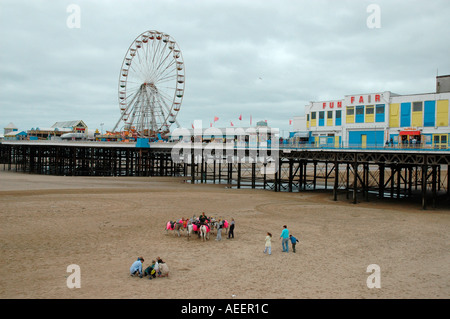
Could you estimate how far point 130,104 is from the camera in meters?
52.2

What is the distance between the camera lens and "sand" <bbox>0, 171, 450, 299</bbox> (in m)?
10.3

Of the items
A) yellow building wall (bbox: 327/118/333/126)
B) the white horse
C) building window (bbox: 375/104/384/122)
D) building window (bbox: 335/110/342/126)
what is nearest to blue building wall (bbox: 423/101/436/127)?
building window (bbox: 375/104/384/122)

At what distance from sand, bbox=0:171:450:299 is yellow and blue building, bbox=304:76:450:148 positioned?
654cm

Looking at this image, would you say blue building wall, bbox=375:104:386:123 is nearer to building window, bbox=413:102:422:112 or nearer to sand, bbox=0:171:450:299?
building window, bbox=413:102:422:112

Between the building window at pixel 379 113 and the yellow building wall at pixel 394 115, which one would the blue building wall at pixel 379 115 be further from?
the yellow building wall at pixel 394 115

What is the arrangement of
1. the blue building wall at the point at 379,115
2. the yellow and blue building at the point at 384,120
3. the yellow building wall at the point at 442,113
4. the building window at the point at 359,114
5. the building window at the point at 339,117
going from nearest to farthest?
the yellow building wall at the point at 442,113 < the yellow and blue building at the point at 384,120 < the blue building wall at the point at 379,115 < the building window at the point at 359,114 < the building window at the point at 339,117

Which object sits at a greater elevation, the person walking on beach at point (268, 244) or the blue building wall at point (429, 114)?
the blue building wall at point (429, 114)

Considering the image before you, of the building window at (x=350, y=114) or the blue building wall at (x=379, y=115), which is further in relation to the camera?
the building window at (x=350, y=114)

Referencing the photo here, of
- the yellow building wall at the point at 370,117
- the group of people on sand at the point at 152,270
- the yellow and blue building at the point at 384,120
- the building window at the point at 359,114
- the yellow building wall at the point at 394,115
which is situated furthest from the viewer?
the building window at the point at 359,114

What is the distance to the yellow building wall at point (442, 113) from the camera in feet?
88.6

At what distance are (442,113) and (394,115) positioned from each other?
365 cm

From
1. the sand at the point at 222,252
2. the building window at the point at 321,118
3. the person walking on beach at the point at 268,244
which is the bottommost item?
the sand at the point at 222,252

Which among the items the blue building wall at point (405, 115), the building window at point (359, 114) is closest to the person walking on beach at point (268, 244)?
the blue building wall at point (405, 115)
